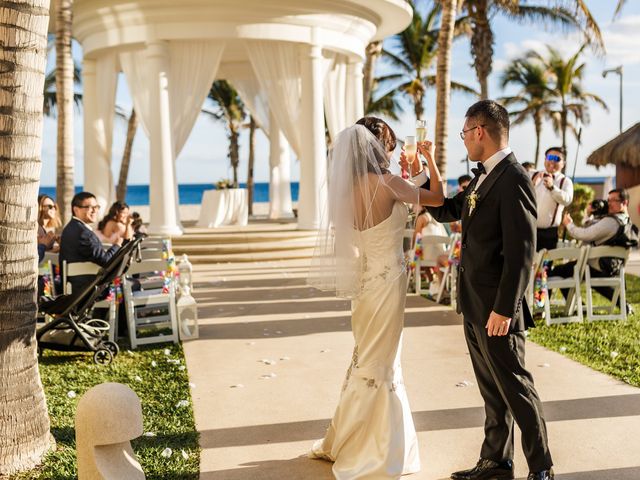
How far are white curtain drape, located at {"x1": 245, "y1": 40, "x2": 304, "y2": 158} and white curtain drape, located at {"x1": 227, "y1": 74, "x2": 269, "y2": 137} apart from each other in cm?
413

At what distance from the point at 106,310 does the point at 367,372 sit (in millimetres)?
4912

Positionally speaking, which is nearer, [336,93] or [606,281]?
[606,281]

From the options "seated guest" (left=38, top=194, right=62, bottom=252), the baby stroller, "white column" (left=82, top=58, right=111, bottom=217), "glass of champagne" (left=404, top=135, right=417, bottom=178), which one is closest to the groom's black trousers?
"glass of champagne" (left=404, top=135, right=417, bottom=178)

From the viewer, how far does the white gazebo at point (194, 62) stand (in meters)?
16.5

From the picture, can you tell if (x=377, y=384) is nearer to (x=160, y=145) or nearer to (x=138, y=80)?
(x=160, y=145)

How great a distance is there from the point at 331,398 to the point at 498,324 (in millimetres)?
2307

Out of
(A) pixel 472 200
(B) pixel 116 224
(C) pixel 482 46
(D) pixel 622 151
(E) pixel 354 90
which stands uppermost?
(C) pixel 482 46

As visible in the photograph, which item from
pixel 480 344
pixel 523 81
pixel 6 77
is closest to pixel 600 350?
pixel 480 344

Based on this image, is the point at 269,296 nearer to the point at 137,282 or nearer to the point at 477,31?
the point at 137,282

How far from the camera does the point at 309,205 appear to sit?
17.5m

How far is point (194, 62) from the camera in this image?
1745 centimetres

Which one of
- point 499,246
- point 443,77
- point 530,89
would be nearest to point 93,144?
point 443,77

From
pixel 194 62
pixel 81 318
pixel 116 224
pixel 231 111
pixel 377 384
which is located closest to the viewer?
pixel 377 384

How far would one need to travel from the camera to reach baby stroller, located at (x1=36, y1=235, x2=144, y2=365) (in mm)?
6941
